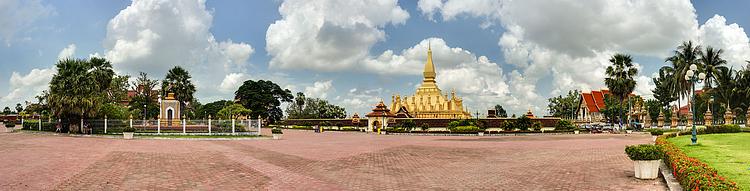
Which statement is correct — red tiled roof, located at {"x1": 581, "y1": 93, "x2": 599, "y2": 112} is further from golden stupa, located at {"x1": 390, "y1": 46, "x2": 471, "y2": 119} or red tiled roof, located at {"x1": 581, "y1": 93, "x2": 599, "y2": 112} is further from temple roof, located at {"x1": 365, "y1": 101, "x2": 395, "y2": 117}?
temple roof, located at {"x1": 365, "y1": 101, "x2": 395, "y2": 117}

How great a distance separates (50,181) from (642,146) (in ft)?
41.6

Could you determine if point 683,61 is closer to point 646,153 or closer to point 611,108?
point 611,108

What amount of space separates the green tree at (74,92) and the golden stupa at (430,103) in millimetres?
36058

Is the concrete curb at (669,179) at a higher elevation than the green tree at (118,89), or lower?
lower

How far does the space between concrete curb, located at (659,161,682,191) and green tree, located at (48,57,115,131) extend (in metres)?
35.4

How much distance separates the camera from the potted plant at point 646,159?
442 inches

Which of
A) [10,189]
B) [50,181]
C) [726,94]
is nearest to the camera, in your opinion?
[10,189]

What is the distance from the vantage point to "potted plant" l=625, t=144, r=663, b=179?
1123cm

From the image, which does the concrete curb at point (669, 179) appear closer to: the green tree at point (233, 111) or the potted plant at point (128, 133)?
the potted plant at point (128, 133)

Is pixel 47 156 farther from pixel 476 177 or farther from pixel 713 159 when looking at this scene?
pixel 713 159

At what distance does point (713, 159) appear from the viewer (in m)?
14.1

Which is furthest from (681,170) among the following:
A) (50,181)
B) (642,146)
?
(50,181)

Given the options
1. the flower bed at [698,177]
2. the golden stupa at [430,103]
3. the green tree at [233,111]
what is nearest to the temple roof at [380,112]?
the golden stupa at [430,103]

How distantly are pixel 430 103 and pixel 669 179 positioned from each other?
197 ft
